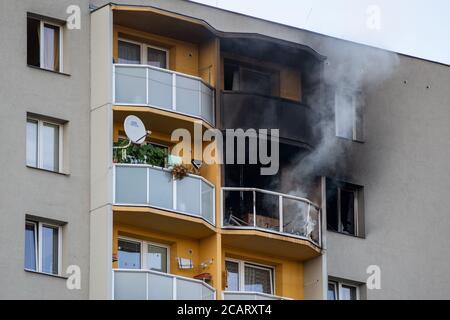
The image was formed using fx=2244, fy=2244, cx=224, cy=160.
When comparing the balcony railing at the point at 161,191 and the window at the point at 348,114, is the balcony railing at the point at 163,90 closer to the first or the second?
the balcony railing at the point at 161,191

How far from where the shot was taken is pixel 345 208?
201 ft

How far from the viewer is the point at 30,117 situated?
55.7 meters

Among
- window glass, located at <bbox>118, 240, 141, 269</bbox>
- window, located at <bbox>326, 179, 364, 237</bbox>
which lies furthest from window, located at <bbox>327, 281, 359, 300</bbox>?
window glass, located at <bbox>118, 240, 141, 269</bbox>

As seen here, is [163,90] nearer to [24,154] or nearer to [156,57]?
[156,57]

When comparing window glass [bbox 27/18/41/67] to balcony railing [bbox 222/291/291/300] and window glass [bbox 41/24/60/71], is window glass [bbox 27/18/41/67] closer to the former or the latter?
window glass [bbox 41/24/60/71]

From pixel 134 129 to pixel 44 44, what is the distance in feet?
10.6

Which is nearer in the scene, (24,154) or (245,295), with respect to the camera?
(24,154)

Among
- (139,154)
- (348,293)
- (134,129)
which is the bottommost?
(348,293)

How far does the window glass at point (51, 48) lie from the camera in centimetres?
5672

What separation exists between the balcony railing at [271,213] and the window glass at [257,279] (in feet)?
5.00

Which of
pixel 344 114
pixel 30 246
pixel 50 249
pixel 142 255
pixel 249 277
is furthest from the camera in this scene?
pixel 344 114

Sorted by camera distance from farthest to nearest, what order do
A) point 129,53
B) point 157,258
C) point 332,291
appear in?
point 332,291 < point 129,53 < point 157,258

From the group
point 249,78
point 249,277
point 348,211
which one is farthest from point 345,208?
point 249,78
